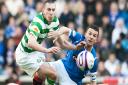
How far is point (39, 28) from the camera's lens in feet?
50.0

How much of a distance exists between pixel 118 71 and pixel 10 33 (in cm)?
337

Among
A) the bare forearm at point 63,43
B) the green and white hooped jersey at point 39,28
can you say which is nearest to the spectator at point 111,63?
the bare forearm at point 63,43

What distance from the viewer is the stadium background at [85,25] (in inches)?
853

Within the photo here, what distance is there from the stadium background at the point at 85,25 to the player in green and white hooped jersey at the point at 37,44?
16.2 ft

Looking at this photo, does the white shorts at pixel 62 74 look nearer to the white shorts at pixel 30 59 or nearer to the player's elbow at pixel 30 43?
the white shorts at pixel 30 59

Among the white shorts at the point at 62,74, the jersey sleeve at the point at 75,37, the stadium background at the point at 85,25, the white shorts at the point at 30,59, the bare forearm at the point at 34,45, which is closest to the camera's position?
the bare forearm at the point at 34,45

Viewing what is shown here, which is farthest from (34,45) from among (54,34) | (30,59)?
(30,59)

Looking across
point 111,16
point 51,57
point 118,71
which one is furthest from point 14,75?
point 111,16

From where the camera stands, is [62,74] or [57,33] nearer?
[57,33]

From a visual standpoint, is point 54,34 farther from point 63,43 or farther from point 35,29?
point 63,43

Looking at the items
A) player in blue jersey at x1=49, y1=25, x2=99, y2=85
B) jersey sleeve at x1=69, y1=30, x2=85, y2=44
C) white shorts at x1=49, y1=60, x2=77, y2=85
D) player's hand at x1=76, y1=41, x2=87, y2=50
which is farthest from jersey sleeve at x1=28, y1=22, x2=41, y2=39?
white shorts at x1=49, y1=60, x2=77, y2=85

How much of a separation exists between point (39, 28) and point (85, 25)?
7924 mm

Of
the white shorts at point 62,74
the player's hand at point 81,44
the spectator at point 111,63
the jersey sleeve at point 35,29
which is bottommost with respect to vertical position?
the spectator at point 111,63

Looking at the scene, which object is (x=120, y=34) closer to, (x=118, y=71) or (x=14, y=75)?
(x=118, y=71)
